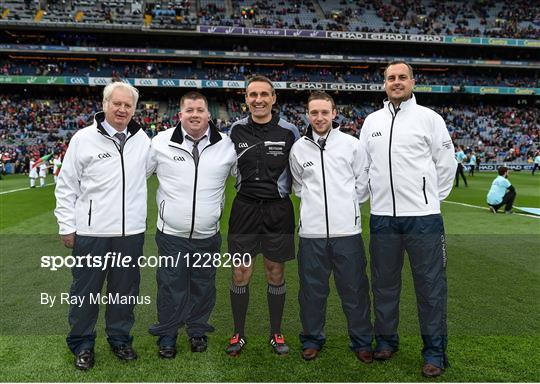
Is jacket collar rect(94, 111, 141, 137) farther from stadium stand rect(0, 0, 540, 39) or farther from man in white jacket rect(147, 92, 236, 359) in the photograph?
stadium stand rect(0, 0, 540, 39)

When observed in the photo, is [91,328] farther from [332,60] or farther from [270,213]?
[332,60]

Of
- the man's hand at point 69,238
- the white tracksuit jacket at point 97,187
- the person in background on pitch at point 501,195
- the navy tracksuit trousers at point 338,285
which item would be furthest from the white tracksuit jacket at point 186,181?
the person in background on pitch at point 501,195

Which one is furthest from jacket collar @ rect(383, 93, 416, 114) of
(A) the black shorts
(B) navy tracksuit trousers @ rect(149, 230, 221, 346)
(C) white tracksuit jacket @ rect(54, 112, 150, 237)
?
(C) white tracksuit jacket @ rect(54, 112, 150, 237)

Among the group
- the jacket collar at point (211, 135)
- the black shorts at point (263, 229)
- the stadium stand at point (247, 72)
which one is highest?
the stadium stand at point (247, 72)

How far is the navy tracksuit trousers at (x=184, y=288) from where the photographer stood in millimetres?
3822

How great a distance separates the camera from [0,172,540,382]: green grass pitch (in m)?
3.44

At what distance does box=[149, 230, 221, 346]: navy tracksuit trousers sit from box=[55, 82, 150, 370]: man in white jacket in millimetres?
294

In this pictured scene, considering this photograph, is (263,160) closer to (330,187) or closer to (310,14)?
(330,187)

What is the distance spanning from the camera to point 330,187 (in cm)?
373

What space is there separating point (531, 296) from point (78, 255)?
5061 mm

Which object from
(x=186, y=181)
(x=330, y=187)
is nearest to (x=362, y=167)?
(x=330, y=187)

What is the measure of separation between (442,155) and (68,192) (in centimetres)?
317

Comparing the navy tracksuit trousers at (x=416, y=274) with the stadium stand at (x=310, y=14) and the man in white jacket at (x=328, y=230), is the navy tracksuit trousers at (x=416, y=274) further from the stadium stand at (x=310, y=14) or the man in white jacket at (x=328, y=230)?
the stadium stand at (x=310, y=14)

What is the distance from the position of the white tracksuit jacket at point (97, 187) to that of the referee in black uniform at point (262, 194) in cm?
92
